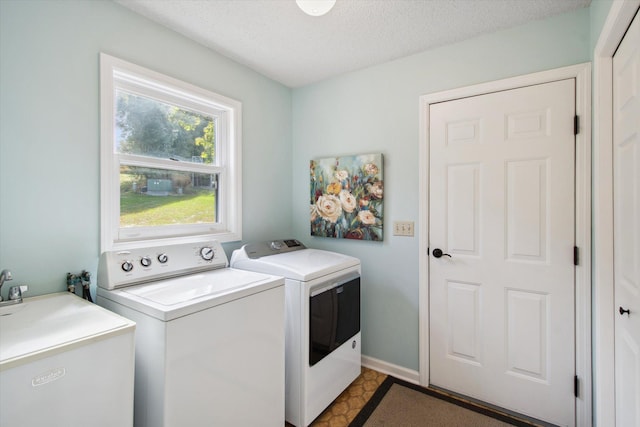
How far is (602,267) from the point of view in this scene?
1.47 m

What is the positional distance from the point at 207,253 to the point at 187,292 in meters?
0.53

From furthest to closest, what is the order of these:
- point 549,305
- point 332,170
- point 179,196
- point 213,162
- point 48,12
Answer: point 332,170 → point 213,162 → point 179,196 → point 549,305 → point 48,12

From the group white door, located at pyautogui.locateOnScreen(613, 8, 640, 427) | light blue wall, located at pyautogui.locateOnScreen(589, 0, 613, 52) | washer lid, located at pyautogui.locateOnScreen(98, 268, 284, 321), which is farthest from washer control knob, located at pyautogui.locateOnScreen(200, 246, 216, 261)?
light blue wall, located at pyautogui.locateOnScreen(589, 0, 613, 52)

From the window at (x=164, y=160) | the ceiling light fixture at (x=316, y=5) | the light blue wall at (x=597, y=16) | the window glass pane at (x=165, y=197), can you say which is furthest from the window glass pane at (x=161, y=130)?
the light blue wall at (x=597, y=16)

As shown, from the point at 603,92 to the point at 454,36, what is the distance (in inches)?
36.7

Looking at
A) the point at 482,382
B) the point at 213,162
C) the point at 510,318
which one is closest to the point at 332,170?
the point at 213,162

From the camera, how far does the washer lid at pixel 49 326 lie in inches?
35.8

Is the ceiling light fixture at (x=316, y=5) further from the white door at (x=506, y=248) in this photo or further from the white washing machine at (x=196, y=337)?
the white washing machine at (x=196, y=337)

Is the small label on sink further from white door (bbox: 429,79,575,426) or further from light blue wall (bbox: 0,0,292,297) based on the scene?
white door (bbox: 429,79,575,426)

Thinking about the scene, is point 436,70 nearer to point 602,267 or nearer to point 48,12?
point 602,267

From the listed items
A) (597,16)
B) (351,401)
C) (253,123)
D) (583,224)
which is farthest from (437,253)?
(253,123)

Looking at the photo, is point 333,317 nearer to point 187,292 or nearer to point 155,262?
point 187,292

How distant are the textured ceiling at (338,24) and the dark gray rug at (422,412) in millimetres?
2478

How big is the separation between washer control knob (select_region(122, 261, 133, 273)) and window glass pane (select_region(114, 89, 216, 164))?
2.28 ft
